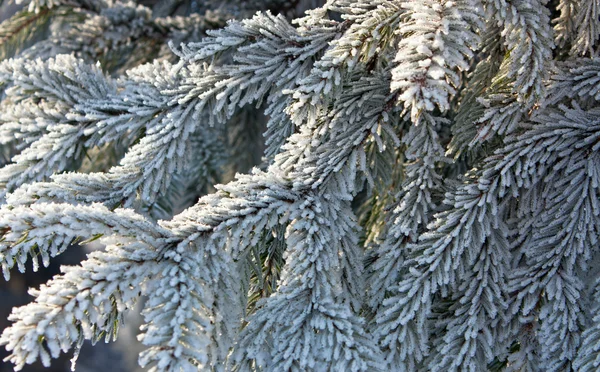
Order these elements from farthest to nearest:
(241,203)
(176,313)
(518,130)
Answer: (518,130), (241,203), (176,313)

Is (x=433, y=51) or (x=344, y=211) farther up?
(x=433, y=51)

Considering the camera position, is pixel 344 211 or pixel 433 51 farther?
pixel 344 211

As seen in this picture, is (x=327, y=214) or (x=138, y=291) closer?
(x=138, y=291)

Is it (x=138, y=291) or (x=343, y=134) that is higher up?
(x=343, y=134)

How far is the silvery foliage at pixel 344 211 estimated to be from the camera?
0.59 meters

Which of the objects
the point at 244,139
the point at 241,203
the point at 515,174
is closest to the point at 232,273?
the point at 241,203

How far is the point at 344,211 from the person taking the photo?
0.71 metres

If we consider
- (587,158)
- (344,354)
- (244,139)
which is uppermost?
(244,139)

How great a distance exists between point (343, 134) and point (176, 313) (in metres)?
0.34

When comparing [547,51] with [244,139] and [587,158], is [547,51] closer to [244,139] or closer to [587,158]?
[587,158]

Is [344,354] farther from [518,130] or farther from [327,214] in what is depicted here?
[518,130]

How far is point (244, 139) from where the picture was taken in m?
1.49

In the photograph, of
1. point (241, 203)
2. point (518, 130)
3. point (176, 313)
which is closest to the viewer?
point (176, 313)

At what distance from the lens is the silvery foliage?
585 millimetres
